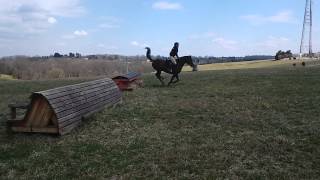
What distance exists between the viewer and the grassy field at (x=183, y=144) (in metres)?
8.55

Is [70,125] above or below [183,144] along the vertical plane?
above

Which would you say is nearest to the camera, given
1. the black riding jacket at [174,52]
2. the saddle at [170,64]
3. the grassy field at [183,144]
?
the grassy field at [183,144]

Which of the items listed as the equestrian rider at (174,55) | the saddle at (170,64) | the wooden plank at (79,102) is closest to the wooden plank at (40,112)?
the wooden plank at (79,102)

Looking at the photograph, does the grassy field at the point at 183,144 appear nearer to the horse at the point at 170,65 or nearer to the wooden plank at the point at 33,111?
the wooden plank at the point at 33,111

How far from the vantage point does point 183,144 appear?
409 inches

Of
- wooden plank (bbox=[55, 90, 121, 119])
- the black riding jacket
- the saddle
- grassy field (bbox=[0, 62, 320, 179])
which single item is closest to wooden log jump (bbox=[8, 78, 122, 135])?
wooden plank (bbox=[55, 90, 121, 119])

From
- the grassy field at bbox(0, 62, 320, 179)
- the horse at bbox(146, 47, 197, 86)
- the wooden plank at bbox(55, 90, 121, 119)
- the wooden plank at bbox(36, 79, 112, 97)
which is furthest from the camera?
the horse at bbox(146, 47, 197, 86)

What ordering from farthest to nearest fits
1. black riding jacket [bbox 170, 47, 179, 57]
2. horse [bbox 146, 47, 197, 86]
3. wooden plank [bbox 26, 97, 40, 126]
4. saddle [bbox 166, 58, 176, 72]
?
saddle [bbox 166, 58, 176, 72], horse [bbox 146, 47, 197, 86], black riding jacket [bbox 170, 47, 179, 57], wooden plank [bbox 26, 97, 40, 126]

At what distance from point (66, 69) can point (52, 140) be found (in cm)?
8876

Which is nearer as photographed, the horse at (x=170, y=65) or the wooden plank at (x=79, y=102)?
the wooden plank at (x=79, y=102)

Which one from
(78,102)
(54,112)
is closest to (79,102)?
(78,102)

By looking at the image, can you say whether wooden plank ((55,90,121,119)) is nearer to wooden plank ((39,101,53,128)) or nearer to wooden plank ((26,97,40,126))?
wooden plank ((39,101,53,128))

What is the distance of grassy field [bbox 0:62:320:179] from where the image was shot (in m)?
8.55

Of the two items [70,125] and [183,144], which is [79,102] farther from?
[183,144]
